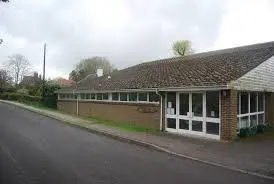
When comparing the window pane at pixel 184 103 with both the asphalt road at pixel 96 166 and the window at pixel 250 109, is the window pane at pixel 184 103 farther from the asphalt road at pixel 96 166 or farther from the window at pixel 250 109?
the asphalt road at pixel 96 166

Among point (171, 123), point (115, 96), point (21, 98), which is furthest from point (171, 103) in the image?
point (21, 98)

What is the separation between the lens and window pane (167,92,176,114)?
18.3 meters

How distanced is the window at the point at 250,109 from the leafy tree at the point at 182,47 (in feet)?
162

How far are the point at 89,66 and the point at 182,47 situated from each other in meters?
24.0

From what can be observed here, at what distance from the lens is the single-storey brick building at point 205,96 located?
1580 centimetres

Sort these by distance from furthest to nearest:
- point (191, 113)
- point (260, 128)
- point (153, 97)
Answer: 1. point (153, 97)
2. point (260, 128)
3. point (191, 113)

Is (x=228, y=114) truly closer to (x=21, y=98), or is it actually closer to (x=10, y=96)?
Answer: (x=21, y=98)

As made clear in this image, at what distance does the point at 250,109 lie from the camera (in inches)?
707

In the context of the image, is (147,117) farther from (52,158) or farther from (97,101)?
(52,158)

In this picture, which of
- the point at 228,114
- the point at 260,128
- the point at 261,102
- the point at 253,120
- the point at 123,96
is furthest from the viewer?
the point at 123,96

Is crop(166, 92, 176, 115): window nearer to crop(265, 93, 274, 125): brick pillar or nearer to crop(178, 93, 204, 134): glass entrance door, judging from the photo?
crop(178, 93, 204, 134): glass entrance door

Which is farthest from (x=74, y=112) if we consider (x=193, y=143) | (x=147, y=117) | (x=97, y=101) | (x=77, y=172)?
(x=77, y=172)

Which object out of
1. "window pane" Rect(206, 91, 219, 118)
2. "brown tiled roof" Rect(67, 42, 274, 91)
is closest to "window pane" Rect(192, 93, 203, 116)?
"window pane" Rect(206, 91, 219, 118)

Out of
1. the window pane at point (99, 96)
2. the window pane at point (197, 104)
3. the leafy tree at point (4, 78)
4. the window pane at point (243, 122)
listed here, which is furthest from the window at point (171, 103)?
the leafy tree at point (4, 78)
